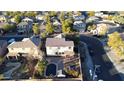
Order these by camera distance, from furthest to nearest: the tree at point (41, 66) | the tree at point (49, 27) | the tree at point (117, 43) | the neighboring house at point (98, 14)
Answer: the tree at point (49, 27)
the tree at point (117, 43)
the tree at point (41, 66)
the neighboring house at point (98, 14)

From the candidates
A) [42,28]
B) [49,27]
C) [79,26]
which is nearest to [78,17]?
[79,26]

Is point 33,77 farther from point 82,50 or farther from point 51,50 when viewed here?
point 82,50

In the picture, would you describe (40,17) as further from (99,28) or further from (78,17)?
(99,28)

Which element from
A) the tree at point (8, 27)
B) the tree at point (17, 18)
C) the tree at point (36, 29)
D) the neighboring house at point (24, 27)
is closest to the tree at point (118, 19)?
the tree at point (36, 29)

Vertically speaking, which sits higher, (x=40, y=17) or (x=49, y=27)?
(x=40, y=17)

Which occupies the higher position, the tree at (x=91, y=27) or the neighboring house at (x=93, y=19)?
the neighboring house at (x=93, y=19)

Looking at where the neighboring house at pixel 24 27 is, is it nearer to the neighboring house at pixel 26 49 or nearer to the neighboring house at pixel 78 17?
the neighboring house at pixel 26 49
